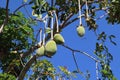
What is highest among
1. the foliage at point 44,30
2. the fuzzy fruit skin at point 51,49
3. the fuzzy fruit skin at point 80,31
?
the foliage at point 44,30

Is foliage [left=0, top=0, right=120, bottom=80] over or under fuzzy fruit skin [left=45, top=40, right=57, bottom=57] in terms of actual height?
over

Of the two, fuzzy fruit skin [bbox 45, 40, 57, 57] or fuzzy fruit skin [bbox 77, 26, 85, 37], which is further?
fuzzy fruit skin [bbox 77, 26, 85, 37]

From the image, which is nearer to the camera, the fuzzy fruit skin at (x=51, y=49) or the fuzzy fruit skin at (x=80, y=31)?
the fuzzy fruit skin at (x=51, y=49)

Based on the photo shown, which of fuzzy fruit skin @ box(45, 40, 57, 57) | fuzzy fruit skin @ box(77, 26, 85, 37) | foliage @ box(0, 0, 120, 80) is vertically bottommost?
fuzzy fruit skin @ box(45, 40, 57, 57)

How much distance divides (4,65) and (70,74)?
1.66m

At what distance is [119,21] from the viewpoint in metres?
8.27

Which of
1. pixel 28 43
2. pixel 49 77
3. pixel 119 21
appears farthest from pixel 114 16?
pixel 28 43

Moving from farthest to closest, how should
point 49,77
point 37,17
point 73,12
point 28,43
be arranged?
1. point 28,43
2. point 49,77
3. point 73,12
4. point 37,17

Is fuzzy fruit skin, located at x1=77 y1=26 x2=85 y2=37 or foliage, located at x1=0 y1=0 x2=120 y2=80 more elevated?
foliage, located at x1=0 y1=0 x2=120 y2=80

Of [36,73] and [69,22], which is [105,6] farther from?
[36,73]

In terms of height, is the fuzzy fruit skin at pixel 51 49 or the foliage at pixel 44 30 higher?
the foliage at pixel 44 30

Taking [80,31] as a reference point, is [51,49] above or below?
below

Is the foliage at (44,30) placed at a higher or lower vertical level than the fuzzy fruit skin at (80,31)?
higher

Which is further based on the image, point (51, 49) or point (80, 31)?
point (80, 31)
